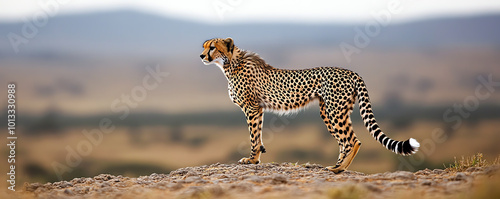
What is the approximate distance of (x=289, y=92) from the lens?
927cm

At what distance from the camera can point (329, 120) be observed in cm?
923

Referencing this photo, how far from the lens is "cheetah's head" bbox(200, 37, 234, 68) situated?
9.35 meters

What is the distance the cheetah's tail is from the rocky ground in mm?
468

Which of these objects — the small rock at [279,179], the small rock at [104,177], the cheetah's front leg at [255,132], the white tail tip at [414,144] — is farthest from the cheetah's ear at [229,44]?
the white tail tip at [414,144]

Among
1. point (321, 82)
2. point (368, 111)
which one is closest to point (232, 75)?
point (321, 82)

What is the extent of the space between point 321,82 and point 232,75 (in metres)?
1.65

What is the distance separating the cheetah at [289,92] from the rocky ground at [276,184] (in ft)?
1.95

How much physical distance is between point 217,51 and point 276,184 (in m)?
3.30

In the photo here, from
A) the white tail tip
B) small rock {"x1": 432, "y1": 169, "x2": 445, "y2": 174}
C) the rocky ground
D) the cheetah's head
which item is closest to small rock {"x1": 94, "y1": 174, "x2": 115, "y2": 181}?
the rocky ground

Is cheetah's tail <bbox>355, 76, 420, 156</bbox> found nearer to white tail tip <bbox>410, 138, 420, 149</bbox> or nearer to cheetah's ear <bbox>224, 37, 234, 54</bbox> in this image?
white tail tip <bbox>410, 138, 420, 149</bbox>

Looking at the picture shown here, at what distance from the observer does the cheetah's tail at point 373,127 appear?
805 centimetres

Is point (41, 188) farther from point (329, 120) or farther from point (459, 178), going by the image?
point (459, 178)

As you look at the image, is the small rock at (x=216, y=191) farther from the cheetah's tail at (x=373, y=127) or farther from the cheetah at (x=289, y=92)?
the cheetah's tail at (x=373, y=127)

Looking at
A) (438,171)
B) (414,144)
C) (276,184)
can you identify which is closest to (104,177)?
(276,184)
